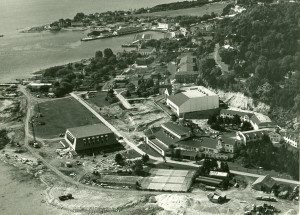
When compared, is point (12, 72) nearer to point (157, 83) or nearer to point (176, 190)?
point (157, 83)

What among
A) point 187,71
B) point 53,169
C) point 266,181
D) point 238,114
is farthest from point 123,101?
point 266,181

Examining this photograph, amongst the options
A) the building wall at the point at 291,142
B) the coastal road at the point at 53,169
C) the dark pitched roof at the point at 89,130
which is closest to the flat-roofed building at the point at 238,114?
the building wall at the point at 291,142

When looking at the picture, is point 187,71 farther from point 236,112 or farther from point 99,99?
point 236,112

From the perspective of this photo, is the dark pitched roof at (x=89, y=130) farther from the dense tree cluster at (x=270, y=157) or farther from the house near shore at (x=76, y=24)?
the house near shore at (x=76, y=24)

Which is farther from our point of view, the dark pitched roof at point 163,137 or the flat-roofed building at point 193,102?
the flat-roofed building at point 193,102

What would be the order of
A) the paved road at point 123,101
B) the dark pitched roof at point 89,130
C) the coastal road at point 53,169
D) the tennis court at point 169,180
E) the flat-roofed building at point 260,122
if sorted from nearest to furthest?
the tennis court at point 169,180
the coastal road at point 53,169
the dark pitched roof at point 89,130
the flat-roofed building at point 260,122
the paved road at point 123,101
